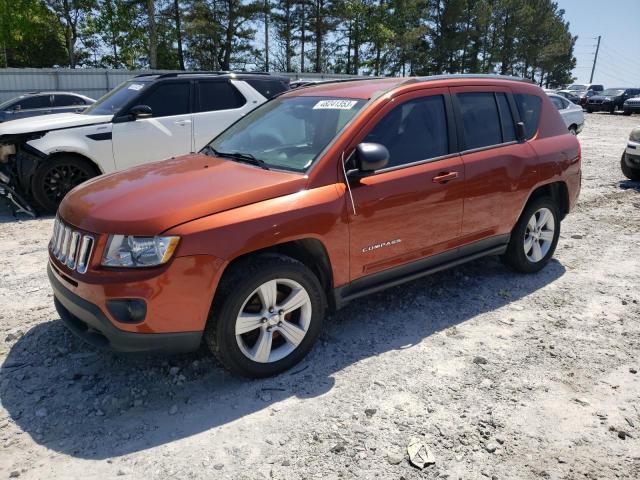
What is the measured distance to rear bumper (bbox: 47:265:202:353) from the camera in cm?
282

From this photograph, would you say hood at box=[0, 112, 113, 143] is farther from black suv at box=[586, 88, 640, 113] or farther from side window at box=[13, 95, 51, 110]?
black suv at box=[586, 88, 640, 113]

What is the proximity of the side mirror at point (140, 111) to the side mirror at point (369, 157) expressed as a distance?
4.73 metres

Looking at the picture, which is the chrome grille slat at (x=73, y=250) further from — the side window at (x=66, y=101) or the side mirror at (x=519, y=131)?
the side window at (x=66, y=101)

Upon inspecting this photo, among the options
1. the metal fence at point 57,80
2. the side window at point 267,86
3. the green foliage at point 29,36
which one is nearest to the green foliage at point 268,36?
the green foliage at point 29,36

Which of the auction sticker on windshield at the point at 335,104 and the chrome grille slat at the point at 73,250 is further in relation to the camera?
the auction sticker on windshield at the point at 335,104

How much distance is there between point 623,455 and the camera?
2664 mm

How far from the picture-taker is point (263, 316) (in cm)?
317

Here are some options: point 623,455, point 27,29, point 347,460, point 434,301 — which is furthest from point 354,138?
point 27,29

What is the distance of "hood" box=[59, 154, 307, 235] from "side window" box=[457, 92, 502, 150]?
1.70 meters

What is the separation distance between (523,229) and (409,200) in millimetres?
1647

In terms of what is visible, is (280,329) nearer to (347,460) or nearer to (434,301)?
(347,460)

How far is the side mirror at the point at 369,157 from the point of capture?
3.34 m

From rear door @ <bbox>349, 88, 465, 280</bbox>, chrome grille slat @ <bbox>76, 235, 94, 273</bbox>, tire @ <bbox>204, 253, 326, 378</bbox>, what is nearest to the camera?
chrome grille slat @ <bbox>76, 235, 94, 273</bbox>

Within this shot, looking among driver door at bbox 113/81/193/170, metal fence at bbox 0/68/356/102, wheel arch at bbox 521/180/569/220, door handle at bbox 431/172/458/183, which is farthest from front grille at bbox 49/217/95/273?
metal fence at bbox 0/68/356/102
